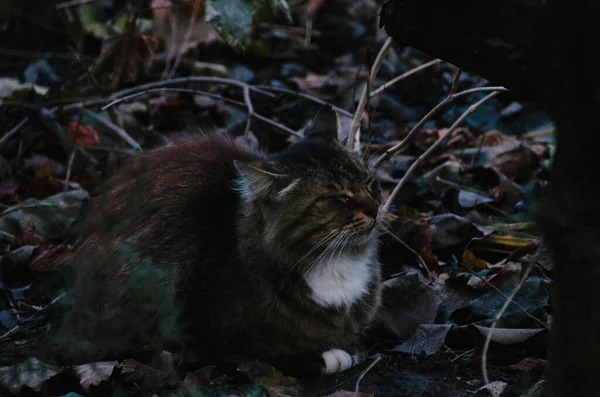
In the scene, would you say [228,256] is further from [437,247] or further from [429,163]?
[429,163]

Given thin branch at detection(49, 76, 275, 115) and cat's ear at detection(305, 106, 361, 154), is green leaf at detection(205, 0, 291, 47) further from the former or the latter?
cat's ear at detection(305, 106, 361, 154)

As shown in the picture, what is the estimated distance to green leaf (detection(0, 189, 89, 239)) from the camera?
16.3 ft

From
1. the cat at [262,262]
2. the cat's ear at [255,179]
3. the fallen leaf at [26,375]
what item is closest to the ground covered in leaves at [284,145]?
the fallen leaf at [26,375]

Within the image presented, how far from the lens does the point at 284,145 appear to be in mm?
5789

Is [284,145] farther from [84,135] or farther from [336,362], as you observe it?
[336,362]

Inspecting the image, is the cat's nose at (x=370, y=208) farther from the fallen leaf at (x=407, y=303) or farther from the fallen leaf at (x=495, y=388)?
the fallen leaf at (x=495, y=388)

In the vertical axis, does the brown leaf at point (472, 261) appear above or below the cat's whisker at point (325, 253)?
below

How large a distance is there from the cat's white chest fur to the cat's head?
0.06m

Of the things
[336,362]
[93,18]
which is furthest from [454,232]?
[93,18]

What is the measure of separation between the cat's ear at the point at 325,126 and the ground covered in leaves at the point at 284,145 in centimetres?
27

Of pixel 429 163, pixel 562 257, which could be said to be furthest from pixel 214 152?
pixel 562 257

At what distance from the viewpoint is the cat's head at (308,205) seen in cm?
360

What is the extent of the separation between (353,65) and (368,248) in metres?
3.71

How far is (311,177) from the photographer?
143 inches
